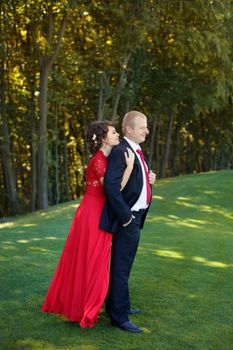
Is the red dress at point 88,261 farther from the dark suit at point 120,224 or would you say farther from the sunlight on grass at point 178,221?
the sunlight on grass at point 178,221

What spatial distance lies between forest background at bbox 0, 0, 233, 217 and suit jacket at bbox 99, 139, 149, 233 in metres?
11.8

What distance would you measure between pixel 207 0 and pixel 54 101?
5745 millimetres

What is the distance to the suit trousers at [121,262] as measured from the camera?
523 cm

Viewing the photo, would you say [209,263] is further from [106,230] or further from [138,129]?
[138,129]

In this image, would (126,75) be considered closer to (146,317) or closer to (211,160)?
(211,160)

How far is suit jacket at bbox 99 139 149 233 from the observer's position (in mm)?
5039

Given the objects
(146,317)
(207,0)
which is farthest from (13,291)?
(207,0)

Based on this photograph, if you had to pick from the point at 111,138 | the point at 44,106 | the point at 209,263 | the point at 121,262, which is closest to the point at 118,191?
the point at 111,138

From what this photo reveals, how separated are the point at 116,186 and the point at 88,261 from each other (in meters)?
0.68

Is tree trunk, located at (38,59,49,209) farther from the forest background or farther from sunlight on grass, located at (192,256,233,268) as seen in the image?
sunlight on grass, located at (192,256,233,268)

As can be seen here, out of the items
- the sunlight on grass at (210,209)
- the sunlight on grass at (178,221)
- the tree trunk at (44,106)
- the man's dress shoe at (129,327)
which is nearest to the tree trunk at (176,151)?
the tree trunk at (44,106)

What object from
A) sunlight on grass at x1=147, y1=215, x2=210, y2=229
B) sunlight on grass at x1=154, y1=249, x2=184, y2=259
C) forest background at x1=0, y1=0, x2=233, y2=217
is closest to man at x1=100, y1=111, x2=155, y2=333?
sunlight on grass at x1=154, y1=249, x2=184, y2=259

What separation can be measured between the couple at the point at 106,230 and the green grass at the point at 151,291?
8.9 inches

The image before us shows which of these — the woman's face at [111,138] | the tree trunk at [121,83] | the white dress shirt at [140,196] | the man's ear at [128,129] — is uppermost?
the tree trunk at [121,83]
